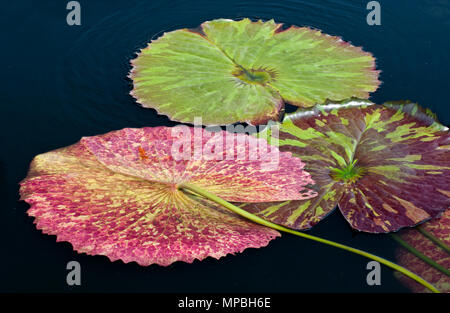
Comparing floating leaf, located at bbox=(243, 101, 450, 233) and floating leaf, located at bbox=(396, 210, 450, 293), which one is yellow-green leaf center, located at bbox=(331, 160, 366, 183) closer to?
floating leaf, located at bbox=(243, 101, 450, 233)

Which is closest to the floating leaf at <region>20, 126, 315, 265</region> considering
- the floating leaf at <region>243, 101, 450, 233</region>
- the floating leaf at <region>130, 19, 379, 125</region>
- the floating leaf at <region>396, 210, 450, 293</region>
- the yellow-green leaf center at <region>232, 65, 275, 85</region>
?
the floating leaf at <region>243, 101, 450, 233</region>

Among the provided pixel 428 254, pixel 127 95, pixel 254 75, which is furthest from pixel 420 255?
pixel 127 95

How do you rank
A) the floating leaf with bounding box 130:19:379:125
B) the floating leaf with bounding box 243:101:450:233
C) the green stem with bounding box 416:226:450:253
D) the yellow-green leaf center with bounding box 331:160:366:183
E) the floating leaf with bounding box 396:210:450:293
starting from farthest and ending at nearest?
the floating leaf with bounding box 130:19:379:125
the yellow-green leaf center with bounding box 331:160:366:183
the floating leaf with bounding box 243:101:450:233
the green stem with bounding box 416:226:450:253
the floating leaf with bounding box 396:210:450:293

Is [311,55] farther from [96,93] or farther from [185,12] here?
[96,93]

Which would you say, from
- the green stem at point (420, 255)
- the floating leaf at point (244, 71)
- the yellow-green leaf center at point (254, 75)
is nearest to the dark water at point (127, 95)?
the green stem at point (420, 255)

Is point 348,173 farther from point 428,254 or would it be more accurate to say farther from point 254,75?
point 254,75

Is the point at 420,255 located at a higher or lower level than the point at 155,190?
lower

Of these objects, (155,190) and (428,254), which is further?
(155,190)
